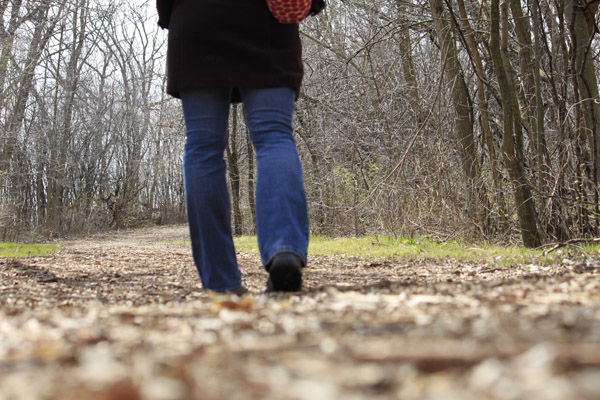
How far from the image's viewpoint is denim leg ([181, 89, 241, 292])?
2.11m

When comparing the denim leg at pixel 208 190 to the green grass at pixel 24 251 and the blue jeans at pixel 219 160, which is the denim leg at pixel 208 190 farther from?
the green grass at pixel 24 251

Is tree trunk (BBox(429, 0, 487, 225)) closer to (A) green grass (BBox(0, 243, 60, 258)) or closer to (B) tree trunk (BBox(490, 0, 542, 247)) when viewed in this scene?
(B) tree trunk (BBox(490, 0, 542, 247))

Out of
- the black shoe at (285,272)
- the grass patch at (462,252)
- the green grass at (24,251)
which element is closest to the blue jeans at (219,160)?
the black shoe at (285,272)

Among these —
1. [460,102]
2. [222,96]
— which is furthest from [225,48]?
[460,102]

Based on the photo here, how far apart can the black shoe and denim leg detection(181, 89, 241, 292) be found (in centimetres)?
30

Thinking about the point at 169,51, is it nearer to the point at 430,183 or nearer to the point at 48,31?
the point at 430,183

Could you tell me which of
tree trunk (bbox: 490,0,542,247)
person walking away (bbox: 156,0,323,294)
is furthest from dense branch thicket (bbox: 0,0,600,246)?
person walking away (bbox: 156,0,323,294)

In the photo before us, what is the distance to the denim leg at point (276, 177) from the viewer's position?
193 cm

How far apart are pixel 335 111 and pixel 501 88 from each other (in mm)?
6592

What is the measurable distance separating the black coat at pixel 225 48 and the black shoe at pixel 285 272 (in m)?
0.68

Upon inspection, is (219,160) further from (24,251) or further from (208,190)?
(24,251)

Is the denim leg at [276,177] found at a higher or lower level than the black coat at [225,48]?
lower

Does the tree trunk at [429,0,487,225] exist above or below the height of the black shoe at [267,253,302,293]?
above

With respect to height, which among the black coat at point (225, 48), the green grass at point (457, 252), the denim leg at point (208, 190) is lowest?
the green grass at point (457, 252)
